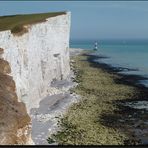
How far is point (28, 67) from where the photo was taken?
31391 mm

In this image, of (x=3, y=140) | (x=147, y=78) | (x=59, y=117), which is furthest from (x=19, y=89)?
(x=147, y=78)

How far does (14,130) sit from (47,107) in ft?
51.9

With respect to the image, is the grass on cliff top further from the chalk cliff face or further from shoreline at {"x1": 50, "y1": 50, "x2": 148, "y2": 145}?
shoreline at {"x1": 50, "y1": 50, "x2": 148, "y2": 145}

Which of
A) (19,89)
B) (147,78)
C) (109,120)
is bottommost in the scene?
(147,78)

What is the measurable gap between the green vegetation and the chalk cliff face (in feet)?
9.39

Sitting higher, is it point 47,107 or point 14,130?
point 14,130

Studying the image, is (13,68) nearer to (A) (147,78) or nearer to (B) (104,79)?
(B) (104,79)

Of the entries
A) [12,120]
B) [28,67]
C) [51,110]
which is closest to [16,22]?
[28,67]

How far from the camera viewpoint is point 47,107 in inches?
1331

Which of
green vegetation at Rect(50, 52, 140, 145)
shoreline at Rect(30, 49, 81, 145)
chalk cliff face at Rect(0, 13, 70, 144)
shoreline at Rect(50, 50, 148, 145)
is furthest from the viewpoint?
shoreline at Rect(50, 50, 148, 145)

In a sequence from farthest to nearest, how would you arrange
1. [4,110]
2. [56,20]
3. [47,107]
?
1. [56,20]
2. [47,107]
3. [4,110]

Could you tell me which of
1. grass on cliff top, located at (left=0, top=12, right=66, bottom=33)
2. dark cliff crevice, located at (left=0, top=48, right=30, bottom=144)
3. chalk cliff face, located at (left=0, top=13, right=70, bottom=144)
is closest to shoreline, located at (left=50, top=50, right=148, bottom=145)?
chalk cliff face, located at (left=0, top=13, right=70, bottom=144)

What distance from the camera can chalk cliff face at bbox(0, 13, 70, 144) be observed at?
1873 cm

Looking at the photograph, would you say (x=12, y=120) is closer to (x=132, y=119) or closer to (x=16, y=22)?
(x=132, y=119)
